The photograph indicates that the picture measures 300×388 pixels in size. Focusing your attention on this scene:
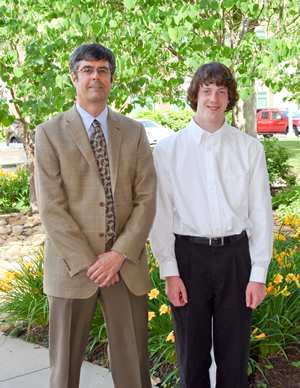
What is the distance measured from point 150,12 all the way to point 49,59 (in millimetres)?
1210

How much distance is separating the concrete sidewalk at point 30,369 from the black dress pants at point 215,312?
93 centimetres

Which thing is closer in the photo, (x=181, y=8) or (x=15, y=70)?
(x=181, y=8)

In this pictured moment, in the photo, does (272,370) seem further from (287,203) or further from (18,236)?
(18,236)

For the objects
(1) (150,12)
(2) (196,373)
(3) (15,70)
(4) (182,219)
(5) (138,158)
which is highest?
(1) (150,12)

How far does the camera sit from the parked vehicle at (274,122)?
28.1m

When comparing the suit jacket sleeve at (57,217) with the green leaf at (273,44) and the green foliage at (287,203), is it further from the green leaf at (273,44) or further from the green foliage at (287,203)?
the green foliage at (287,203)

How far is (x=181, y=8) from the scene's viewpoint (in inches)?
156

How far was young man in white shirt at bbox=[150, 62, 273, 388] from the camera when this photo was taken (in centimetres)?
234

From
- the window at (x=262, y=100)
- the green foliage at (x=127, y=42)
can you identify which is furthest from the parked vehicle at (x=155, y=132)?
the window at (x=262, y=100)

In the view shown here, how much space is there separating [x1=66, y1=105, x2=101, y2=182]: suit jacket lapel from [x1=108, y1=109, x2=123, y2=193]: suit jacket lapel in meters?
0.08

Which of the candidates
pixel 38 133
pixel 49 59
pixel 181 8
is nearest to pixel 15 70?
pixel 49 59

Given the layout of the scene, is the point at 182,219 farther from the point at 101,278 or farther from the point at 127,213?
the point at 101,278

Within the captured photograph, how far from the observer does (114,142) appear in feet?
7.86

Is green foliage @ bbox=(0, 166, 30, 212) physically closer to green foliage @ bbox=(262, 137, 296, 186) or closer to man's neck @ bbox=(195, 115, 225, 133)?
green foliage @ bbox=(262, 137, 296, 186)
